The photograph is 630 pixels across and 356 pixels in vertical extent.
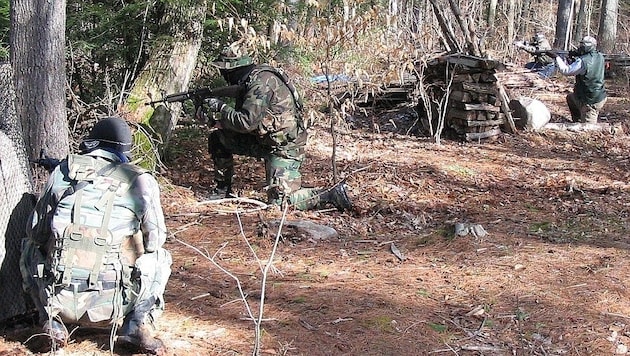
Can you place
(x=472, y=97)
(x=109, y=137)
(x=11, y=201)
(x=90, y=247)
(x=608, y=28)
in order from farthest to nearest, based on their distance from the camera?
(x=608, y=28) → (x=472, y=97) → (x=11, y=201) → (x=109, y=137) → (x=90, y=247)

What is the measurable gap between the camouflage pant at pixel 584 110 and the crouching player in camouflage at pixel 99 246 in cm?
996

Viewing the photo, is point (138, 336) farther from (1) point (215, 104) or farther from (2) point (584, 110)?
(2) point (584, 110)

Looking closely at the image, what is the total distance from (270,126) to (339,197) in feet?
3.55

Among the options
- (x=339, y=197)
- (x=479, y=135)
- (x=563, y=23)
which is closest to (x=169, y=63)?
(x=339, y=197)

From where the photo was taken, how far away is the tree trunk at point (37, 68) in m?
4.85

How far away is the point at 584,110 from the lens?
1172 cm

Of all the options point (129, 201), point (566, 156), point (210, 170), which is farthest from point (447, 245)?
point (566, 156)

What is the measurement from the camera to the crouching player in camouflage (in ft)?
11.4

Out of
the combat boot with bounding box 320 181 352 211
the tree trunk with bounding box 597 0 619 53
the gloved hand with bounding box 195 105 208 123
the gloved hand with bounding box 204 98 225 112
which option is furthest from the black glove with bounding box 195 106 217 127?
the tree trunk with bounding box 597 0 619 53

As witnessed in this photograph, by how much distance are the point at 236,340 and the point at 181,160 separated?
5.07m

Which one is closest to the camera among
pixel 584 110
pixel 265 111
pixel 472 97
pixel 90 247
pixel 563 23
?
pixel 90 247

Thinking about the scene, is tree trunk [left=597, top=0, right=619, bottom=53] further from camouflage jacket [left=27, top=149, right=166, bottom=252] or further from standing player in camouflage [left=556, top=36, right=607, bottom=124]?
camouflage jacket [left=27, top=149, right=166, bottom=252]

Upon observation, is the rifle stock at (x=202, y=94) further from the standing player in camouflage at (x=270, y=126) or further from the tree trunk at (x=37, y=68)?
the tree trunk at (x=37, y=68)

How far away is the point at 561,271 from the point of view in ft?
17.0
